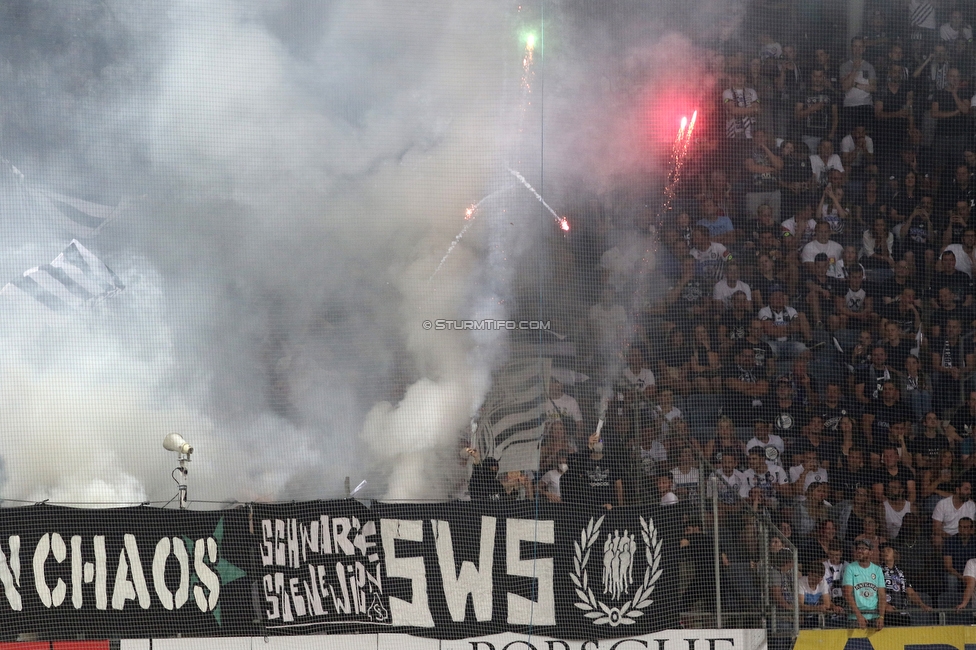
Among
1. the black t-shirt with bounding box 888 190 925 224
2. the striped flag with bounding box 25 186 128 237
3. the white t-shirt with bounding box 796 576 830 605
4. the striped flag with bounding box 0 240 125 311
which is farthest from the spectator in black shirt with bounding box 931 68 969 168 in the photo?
the striped flag with bounding box 0 240 125 311

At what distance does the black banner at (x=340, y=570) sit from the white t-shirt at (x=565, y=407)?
1.14 metres

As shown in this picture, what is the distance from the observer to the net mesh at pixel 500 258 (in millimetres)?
6016

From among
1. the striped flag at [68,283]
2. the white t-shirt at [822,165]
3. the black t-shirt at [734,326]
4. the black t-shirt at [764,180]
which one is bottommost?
the black t-shirt at [734,326]

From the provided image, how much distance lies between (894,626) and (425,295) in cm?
332

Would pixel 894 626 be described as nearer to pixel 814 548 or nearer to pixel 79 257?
pixel 814 548

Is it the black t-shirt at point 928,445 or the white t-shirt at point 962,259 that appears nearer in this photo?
the black t-shirt at point 928,445

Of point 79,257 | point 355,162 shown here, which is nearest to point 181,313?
point 79,257

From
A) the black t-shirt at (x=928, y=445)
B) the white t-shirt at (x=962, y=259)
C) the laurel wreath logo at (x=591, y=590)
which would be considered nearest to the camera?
the laurel wreath logo at (x=591, y=590)

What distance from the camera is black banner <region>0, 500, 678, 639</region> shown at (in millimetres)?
4840

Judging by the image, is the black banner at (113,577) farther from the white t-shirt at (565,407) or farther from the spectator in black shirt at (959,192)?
the spectator in black shirt at (959,192)

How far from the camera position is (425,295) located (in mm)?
6797

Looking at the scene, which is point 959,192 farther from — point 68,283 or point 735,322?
point 68,283

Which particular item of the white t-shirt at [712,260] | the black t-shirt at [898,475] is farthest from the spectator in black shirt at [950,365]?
the white t-shirt at [712,260]

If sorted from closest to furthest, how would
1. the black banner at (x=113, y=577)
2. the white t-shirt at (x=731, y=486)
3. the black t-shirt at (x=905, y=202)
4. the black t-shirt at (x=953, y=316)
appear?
the black banner at (x=113, y=577) < the white t-shirt at (x=731, y=486) < the black t-shirt at (x=953, y=316) < the black t-shirt at (x=905, y=202)
